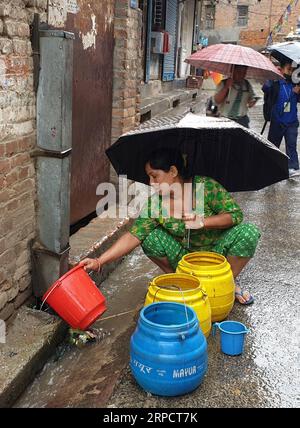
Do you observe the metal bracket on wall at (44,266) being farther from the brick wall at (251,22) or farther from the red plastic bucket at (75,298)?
the brick wall at (251,22)

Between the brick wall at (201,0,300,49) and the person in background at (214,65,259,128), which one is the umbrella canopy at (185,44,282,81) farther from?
the brick wall at (201,0,300,49)

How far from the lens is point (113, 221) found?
5113 mm

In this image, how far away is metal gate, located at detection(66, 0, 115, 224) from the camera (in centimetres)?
446

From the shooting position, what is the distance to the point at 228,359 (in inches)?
124

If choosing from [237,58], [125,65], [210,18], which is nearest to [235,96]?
[237,58]

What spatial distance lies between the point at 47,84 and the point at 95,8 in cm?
180

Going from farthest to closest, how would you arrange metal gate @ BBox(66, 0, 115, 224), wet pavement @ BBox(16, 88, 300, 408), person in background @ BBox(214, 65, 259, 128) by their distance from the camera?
person in background @ BBox(214, 65, 259, 128) < metal gate @ BBox(66, 0, 115, 224) < wet pavement @ BBox(16, 88, 300, 408)

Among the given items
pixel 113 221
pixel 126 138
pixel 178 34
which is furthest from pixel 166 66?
pixel 126 138

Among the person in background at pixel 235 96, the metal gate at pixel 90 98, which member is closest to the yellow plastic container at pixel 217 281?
the metal gate at pixel 90 98

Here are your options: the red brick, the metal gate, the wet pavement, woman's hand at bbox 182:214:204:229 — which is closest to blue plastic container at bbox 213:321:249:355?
the wet pavement

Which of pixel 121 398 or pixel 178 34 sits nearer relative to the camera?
pixel 121 398

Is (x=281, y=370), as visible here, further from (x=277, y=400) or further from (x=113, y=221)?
(x=113, y=221)

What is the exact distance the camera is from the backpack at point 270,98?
301 inches

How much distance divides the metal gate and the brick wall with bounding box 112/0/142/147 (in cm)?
9
